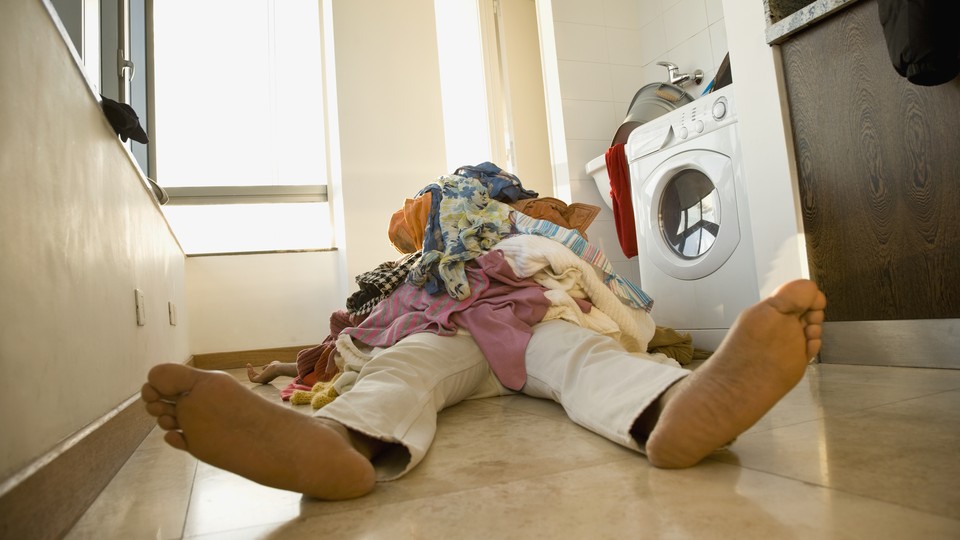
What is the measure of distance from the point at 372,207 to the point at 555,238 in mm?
2060

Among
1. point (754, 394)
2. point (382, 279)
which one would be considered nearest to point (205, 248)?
point (382, 279)

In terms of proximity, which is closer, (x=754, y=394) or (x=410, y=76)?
(x=754, y=394)

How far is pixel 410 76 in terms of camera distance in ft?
11.7

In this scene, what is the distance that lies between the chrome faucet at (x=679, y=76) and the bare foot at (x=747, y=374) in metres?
2.44

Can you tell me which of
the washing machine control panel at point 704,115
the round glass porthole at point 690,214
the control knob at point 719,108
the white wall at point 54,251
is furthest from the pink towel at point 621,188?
the white wall at point 54,251

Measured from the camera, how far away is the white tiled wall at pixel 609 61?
9.94ft

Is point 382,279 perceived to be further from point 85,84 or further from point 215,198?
point 215,198

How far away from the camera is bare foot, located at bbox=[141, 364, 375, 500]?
2.11 feet

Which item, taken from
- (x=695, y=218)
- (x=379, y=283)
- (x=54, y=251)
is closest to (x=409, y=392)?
(x=54, y=251)

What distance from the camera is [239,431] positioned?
657 millimetres

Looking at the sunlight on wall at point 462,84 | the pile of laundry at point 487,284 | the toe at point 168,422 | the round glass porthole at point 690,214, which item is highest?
the sunlight on wall at point 462,84

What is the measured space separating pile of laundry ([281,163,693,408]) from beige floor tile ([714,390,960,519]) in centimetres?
44

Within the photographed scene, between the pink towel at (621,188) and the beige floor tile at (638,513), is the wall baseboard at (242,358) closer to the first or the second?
the pink towel at (621,188)

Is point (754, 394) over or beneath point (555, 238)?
beneath
